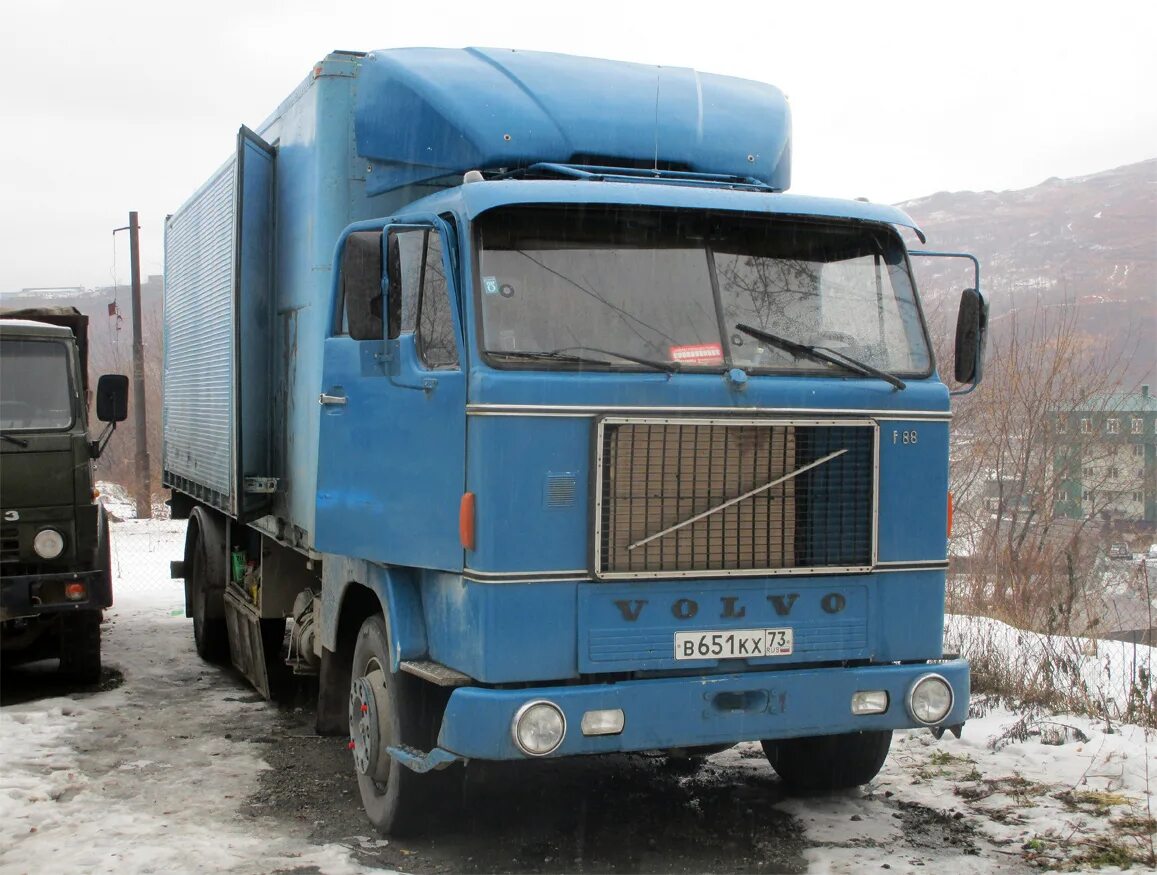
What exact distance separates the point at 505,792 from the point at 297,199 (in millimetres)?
3221

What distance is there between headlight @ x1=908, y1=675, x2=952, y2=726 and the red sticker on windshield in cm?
152

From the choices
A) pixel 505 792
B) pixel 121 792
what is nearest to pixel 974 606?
pixel 505 792

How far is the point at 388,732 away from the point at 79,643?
4.11 m

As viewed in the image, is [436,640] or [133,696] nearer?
[436,640]

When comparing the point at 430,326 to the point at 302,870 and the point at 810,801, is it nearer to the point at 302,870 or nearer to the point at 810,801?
the point at 302,870

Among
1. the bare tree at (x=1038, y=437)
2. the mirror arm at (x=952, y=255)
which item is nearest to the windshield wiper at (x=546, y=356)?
the mirror arm at (x=952, y=255)

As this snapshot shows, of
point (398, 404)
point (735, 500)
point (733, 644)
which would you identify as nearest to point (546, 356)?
→ point (398, 404)

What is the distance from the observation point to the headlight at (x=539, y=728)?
14.2ft

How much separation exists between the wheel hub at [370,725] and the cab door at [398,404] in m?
0.58

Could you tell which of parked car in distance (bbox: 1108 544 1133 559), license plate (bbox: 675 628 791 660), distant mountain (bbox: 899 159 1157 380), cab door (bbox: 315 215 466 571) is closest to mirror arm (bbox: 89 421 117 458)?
cab door (bbox: 315 215 466 571)

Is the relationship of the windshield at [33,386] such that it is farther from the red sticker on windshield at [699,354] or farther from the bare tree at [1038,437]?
the bare tree at [1038,437]

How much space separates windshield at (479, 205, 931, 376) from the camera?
15.1 ft

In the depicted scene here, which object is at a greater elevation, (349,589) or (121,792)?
(349,589)

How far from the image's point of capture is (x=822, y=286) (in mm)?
5027
